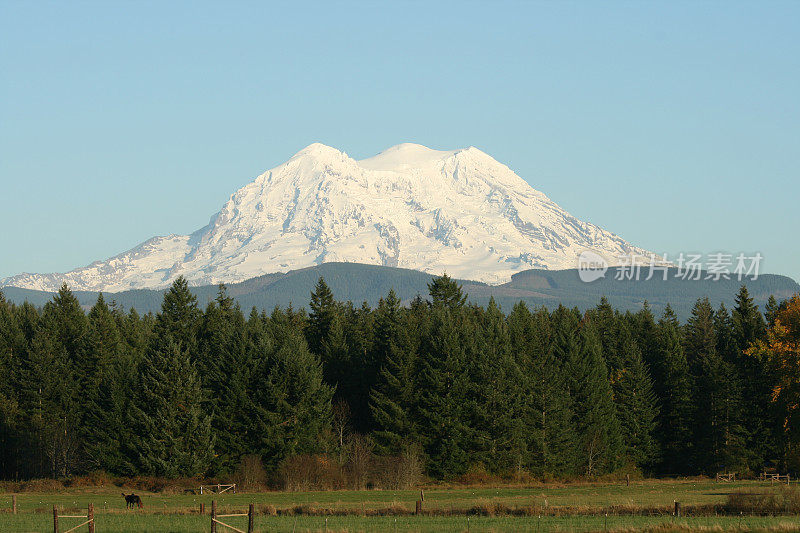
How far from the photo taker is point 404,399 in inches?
3253

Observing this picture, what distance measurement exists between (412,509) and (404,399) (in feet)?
103

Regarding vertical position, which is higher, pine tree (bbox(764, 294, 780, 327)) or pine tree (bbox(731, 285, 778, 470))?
pine tree (bbox(764, 294, 780, 327))

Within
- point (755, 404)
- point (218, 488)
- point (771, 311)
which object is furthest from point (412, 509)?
Answer: point (771, 311)

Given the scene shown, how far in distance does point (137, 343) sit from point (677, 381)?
159 feet

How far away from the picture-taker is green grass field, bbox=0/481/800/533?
41.8 meters

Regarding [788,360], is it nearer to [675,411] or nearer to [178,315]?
[675,411]

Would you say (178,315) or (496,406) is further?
(178,315)

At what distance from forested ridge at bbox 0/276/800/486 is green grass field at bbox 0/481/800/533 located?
712 centimetres

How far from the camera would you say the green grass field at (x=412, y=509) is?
4178cm

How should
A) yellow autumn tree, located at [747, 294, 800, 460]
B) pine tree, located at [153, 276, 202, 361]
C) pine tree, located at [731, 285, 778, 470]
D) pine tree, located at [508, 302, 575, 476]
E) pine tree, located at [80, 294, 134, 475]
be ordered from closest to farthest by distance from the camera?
1. yellow autumn tree, located at [747, 294, 800, 460]
2. pine tree, located at [80, 294, 134, 475]
3. pine tree, located at [508, 302, 575, 476]
4. pine tree, located at [731, 285, 778, 470]
5. pine tree, located at [153, 276, 202, 361]

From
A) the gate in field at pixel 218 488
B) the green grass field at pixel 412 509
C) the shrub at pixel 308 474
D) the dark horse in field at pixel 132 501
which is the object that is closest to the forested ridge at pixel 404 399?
the shrub at pixel 308 474

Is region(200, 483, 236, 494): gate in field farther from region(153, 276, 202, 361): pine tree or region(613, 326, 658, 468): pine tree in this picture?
region(613, 326, 658, 468): pine tree

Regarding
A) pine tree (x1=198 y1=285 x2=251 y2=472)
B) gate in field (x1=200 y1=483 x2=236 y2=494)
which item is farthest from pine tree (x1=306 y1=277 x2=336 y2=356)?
gate in field (x1=200 y1=483 x2=236 y2=494)

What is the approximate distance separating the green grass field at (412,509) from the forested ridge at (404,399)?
7117 mm
